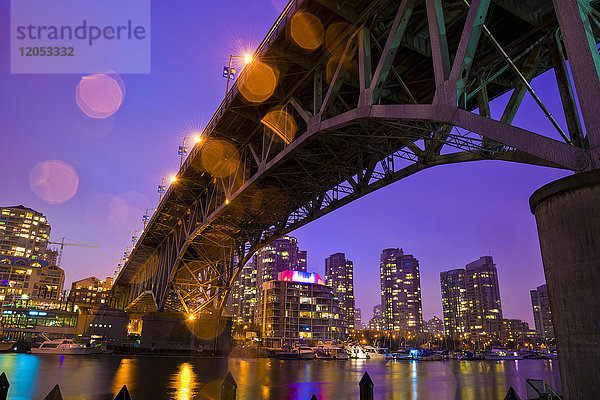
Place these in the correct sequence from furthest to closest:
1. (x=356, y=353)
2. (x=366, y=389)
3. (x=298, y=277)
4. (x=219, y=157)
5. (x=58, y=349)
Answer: (x=298, y=277), (x=356, y=353), (x=58, y=349), (x=219, y=157), (x=366, y=389)

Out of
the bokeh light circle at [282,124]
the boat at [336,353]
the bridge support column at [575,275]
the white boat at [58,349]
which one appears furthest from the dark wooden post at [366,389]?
the boat at [336,353]

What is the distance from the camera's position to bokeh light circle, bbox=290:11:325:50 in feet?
56.1

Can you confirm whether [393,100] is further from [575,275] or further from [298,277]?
[298,277]

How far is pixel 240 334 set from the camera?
148250 mm

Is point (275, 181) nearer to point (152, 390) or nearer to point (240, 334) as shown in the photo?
point (152, 390)

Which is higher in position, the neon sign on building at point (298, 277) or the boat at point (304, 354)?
the neon sign on building at point (298, 277)

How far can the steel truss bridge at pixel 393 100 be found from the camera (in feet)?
32.6

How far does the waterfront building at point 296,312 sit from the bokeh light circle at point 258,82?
11754 centimetres

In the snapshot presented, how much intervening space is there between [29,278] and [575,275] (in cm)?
18751

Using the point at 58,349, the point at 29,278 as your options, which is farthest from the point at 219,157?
the point at 29,278

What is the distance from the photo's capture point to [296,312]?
135125 mm

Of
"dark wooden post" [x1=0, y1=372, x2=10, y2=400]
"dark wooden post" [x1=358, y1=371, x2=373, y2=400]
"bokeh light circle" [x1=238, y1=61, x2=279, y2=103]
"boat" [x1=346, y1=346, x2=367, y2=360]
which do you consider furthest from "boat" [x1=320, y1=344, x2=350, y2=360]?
"dark wooden post" [x1=0, y1=372, x2=10, y2=400]

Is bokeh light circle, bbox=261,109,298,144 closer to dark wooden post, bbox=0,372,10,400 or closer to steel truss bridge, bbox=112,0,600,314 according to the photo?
steel truss bridge, bbox=112,0,600,314

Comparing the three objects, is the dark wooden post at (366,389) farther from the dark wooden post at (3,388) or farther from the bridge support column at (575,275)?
Result: the dark wooden post at (3,388)
